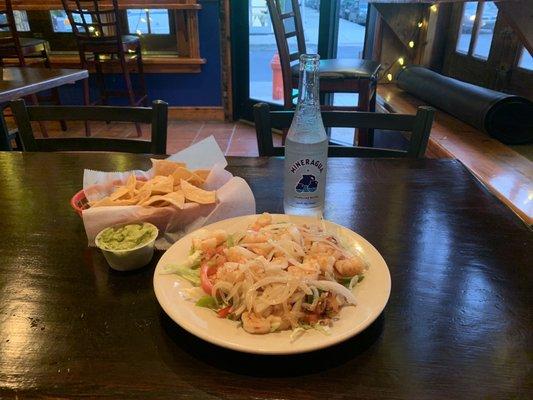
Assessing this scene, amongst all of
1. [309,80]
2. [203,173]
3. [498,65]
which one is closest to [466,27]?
[498,65]

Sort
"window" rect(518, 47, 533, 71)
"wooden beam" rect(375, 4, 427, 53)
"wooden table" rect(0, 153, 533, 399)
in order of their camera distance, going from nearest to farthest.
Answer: "wooden table" rect(0, 153, 533, 399) < "window" rect(518, 47, 533, 71) < "wooden beam" rect(375, 4, 427, 53)

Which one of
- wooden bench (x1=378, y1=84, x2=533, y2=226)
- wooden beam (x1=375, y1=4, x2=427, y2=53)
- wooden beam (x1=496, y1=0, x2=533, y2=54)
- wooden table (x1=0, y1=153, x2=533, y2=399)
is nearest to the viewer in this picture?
wooden table (x1=0, y1=153, x2=533, y2=399)

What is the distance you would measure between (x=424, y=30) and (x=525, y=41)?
61.6 inches

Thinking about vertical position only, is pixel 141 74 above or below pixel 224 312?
below

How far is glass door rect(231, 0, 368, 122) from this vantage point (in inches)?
144

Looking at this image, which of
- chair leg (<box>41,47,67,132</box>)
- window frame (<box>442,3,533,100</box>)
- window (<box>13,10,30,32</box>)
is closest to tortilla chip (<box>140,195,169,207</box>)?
window frame (<box>442,3,533,100</box>)

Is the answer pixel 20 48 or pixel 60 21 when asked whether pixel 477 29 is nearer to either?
pixel 20 48

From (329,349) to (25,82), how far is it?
223 centimetres

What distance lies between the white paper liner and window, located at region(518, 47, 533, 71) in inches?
77.0

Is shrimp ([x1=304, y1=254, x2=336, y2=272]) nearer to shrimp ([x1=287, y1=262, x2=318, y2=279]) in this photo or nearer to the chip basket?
shrimp ([x1=287, y1=262, x2=318, y2=279])

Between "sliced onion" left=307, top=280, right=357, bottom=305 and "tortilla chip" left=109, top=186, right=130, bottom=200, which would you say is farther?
"tortilla chip" left=109, top=186, right=130, bottom=200

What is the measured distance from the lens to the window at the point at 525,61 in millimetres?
2207

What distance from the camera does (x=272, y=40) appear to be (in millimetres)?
4336

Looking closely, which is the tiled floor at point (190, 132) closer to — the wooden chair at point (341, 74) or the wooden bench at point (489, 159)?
the wooden chair at point (341, 74)
